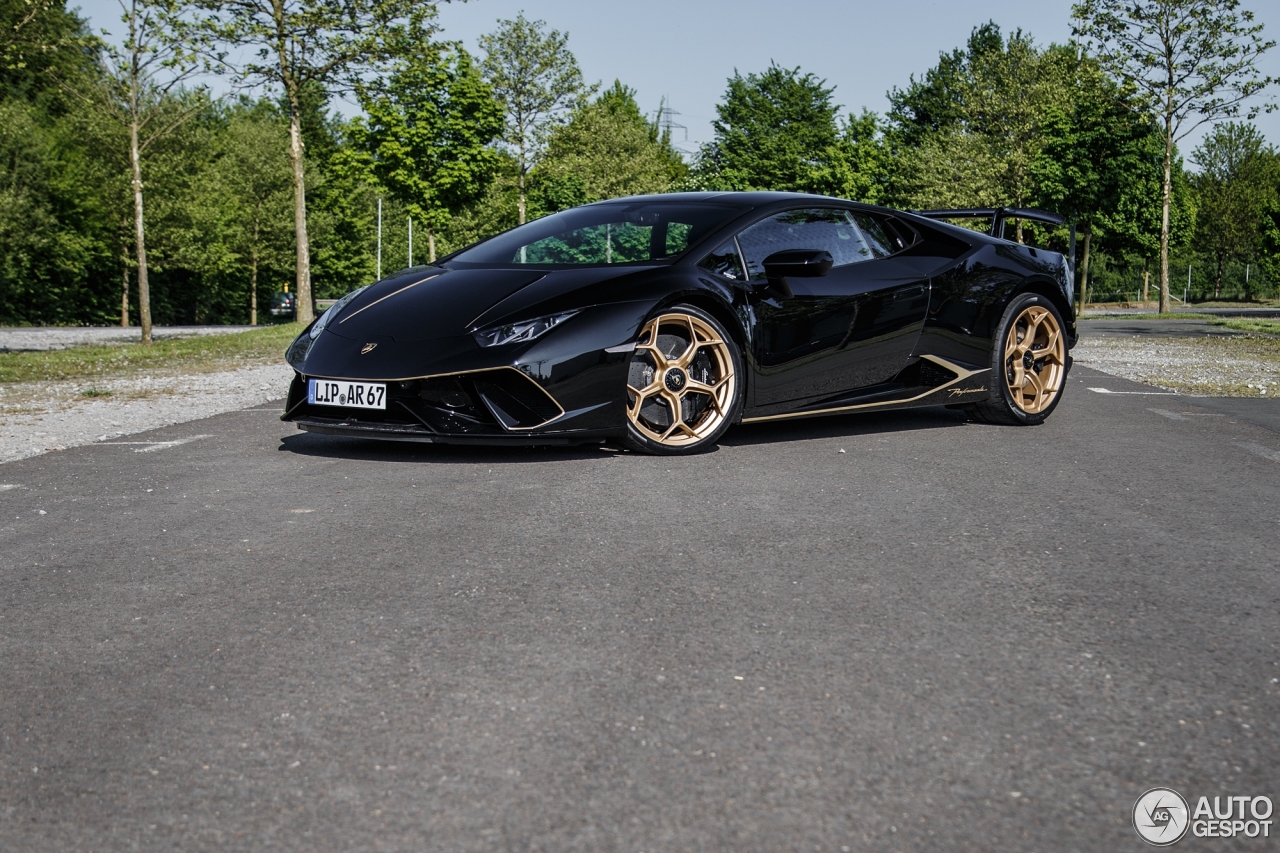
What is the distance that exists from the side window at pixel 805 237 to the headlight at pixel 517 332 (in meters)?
1.20

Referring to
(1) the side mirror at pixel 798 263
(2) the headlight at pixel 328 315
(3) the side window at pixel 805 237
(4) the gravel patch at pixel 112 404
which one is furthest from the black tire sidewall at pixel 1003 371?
(4) the gravel patch at pixel 112 404

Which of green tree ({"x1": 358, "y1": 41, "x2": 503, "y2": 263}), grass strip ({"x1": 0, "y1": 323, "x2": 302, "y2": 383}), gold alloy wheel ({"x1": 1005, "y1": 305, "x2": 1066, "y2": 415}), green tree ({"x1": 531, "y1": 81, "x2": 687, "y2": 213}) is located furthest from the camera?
green tree ({"x1": 531, "y1": 81, "x2": 687, "y2": 213})

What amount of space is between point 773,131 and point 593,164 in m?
25.9

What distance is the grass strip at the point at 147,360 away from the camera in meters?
12.8

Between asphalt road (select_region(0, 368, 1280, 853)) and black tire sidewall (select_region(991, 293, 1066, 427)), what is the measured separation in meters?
1.84

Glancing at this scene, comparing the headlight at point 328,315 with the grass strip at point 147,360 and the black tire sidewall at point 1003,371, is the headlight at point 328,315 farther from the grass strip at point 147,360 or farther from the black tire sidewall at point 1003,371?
the grass strip at point 147,360

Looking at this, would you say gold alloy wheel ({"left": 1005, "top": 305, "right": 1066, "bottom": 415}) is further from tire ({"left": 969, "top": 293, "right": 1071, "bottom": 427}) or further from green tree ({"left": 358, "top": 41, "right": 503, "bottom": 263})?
green tree ({"left": 358, "top": 41, "right": 503, "bottom": 263})

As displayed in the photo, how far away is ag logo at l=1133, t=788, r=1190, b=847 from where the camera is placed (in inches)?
76.1

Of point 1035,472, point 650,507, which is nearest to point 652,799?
point 650,507

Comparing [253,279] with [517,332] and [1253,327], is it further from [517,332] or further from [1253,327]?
[517,332]

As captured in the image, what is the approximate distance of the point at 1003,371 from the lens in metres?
6.97

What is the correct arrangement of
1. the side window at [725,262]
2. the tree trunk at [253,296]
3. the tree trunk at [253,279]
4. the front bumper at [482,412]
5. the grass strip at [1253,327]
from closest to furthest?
1. the front bumper at [482,412]
2. the side window at [725,262]
3. the grass strip at [1253,327]
4. the tree trunk at [253,279]
5. the tree trunk at [253,296]

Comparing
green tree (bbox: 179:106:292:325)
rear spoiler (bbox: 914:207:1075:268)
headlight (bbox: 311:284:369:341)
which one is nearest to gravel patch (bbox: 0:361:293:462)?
headlight (bbox: 311:284:369:341)

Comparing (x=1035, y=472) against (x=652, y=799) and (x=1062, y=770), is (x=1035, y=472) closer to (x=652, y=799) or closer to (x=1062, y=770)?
(x=1062, y=770)
